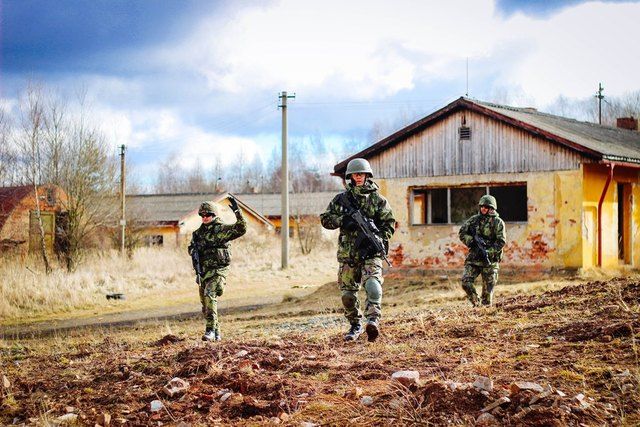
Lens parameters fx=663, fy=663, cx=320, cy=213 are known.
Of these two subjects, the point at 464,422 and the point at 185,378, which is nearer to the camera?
the point at 464,422

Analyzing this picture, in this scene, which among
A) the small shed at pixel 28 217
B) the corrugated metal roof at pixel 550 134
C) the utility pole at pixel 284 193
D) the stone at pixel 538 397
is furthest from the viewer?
the utility pole at pixel 284 193

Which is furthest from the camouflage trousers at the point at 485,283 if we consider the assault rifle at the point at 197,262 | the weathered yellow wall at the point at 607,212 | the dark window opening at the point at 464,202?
the dark window opening at the point at 464,202

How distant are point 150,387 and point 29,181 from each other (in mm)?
17657

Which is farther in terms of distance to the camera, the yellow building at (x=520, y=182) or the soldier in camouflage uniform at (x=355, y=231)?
the yellow building at (x=520, y=182)

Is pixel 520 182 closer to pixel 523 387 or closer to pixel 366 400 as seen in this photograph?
pixel 523 387

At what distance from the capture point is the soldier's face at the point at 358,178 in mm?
8406

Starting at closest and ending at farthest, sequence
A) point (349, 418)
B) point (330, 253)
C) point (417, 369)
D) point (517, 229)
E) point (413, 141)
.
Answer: point (349, 418) < point (417, 369) < point (517, 229) < point (413, 141) < point (330, 253)

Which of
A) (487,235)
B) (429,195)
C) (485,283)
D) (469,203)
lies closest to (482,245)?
(487,235)

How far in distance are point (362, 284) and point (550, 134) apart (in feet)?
34.1

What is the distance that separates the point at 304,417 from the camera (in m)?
4.63

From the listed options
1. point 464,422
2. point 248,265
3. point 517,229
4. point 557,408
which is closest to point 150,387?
point 464,422

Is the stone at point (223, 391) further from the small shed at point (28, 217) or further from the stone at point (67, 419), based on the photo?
the small shed at point (28, 217)

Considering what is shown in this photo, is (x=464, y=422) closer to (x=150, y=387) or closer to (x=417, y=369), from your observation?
(x=417, y=369)

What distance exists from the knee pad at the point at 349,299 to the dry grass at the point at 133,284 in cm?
927
